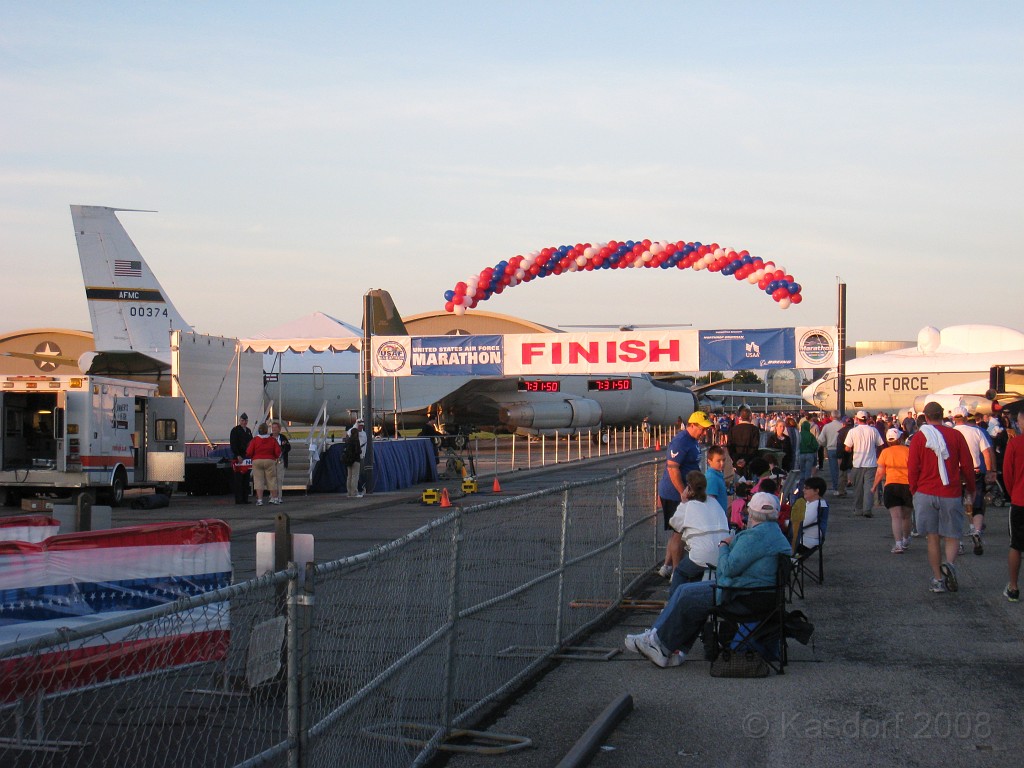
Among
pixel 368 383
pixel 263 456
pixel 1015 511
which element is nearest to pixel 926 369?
pixel 368 383

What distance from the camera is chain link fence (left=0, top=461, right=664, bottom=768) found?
4250 mm

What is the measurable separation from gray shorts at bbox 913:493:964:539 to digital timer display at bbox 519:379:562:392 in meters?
36.6

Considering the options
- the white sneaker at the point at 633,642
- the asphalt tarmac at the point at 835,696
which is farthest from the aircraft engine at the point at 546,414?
the white sneaker at the point at 633,642

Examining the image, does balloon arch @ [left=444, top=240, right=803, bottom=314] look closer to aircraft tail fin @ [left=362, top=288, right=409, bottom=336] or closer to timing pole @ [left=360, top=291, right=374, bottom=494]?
timing pole @ [left=360, top=291, right=374, bottom=494]

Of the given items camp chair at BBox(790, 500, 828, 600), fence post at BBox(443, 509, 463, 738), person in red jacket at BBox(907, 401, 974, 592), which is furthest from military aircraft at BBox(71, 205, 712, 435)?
fence post at BBox(443, 509, 463, 738)

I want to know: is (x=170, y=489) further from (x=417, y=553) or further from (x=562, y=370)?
(x=417, y=553)

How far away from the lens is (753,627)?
778 centimetres

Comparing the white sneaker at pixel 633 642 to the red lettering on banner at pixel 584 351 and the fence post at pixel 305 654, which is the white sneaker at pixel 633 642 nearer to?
the fence post at pixel 305 654

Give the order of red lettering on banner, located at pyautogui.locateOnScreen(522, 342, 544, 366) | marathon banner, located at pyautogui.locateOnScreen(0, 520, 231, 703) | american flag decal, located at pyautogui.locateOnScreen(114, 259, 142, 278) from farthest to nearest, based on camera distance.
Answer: american flag decal, located at pyautogui.locateOnScreen(114, 259, 142, 278) → red lettering on banner, located at pyautogui.locateOnScreen(522, 342, 544, 366) → marathon banner, located at pyautogui.locateOnScreen(0, 520, 231, 703)

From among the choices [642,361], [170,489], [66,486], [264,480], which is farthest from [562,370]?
[66,486]

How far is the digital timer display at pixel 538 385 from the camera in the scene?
47625 mm

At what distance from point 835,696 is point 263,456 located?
1697 centimetres

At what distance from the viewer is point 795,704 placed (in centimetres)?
694

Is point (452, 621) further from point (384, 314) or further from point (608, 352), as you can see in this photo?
point (384, 314)
